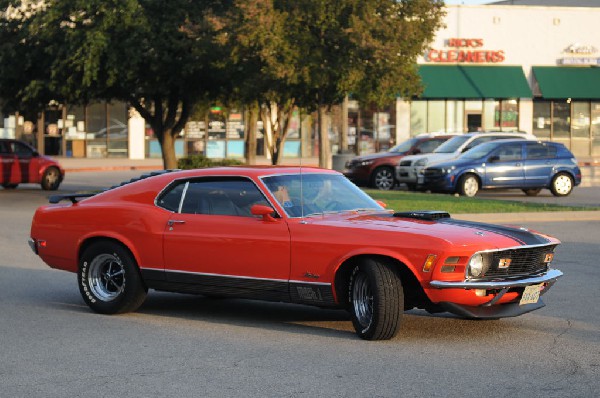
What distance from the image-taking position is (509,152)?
3086cm

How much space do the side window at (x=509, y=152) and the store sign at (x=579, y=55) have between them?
94.7 ft

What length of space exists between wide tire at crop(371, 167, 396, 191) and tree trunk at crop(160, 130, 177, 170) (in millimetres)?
6204

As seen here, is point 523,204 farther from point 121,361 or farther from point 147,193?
point 121,361

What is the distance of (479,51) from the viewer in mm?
56594

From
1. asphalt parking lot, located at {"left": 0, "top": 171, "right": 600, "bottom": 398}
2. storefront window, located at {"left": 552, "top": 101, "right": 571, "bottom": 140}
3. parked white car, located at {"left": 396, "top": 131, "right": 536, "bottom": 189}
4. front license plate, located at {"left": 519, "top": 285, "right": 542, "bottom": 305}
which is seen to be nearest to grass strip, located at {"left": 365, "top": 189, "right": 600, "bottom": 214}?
parked white car, located at {"left": 396, "top": 131, "right": 536, "bottom": 189}

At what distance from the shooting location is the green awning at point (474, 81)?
5506cm

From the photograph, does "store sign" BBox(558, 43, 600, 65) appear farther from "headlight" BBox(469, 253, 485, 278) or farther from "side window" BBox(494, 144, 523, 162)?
"headlight" BBox(469, 253, 485, 278)

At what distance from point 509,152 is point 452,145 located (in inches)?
125

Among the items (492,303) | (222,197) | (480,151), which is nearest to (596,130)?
(480,151)

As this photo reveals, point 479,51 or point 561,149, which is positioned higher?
point 479,51

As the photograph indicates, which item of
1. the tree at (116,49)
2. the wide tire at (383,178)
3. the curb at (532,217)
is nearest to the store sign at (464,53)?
the wide tire at (383,178)

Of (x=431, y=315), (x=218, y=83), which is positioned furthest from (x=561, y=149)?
(x=431, y=315)

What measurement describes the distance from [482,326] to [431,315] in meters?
0.72

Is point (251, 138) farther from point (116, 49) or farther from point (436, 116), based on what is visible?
point (436, 116)
